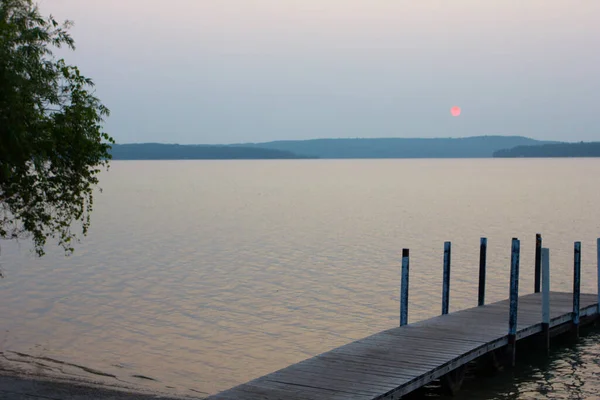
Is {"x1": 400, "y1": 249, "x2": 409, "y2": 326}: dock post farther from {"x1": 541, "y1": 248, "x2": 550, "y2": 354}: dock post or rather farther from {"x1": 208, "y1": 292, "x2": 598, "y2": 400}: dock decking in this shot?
{"x1": 541, "y1": 248, "x2": 550, "y2": 354}: dock post

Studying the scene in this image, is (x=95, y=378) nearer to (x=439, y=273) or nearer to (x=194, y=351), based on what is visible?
(x=194, y=351)

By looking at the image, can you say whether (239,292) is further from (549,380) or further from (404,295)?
(549,380)

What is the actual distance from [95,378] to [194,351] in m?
3.48

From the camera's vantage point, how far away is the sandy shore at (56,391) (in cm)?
1521

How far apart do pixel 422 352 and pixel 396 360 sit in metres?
0.95

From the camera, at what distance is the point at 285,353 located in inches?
850

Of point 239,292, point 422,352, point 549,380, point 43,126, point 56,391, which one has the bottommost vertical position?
point 239,292

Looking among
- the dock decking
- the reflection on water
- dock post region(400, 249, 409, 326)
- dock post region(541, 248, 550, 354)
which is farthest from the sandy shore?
dock post region(541, 248, 550, 354)

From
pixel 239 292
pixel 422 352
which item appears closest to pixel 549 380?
pixel 422 352

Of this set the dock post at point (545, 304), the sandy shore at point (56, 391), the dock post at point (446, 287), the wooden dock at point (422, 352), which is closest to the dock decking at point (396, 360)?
the wooden dock at point (422, 352)

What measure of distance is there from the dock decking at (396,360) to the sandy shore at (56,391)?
3872 mm

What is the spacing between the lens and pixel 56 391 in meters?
15.9

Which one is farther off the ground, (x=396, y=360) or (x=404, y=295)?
(x=404, y=295)

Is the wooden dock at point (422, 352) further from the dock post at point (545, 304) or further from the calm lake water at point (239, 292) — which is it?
the calm lake water at point (239, 292)
